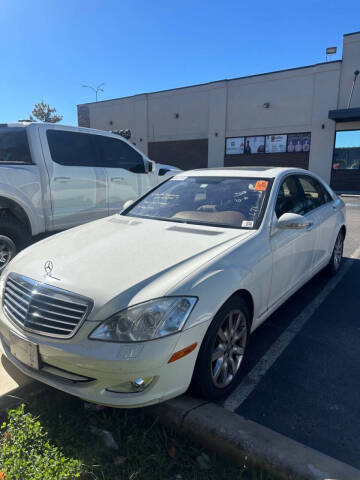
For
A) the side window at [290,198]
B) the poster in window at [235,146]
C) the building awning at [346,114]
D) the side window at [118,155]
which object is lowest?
the side window at [290,198]

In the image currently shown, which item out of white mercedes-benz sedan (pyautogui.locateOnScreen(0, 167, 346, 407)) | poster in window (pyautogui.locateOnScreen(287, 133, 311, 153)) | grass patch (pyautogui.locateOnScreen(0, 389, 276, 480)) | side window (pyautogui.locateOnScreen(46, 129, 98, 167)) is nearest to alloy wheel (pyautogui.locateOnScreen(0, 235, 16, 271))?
side window (pyautogui.locateOnScreen(46, 129, 98, 167))

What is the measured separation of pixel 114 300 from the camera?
2139 millimetres

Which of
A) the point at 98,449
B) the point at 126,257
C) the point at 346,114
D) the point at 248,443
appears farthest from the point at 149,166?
the point at 346,114

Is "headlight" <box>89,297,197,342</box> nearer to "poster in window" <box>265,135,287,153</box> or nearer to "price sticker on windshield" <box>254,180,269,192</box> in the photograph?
"price sticker on windshield" <box>254,180,269,192</box>

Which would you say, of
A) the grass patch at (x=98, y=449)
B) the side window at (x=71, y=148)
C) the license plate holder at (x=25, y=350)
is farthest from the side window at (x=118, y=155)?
the grass patch at (x=98, y=449)

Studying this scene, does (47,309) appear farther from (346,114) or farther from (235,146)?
(235,146)

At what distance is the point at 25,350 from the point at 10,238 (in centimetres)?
286

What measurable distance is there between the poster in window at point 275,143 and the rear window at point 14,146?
65.2 ft

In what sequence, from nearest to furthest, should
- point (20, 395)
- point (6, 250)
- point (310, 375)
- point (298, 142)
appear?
point (20, 395)
point (310, 375)
point (6, 250)
point (298, 142)

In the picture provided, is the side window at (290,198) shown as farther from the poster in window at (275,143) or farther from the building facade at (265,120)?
the poster in window at (275,143)

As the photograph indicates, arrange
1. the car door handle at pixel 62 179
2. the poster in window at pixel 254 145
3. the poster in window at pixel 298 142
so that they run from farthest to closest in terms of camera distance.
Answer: the poster in window at pixel 254 145, the poster in window at pixel 298 142, the car door handle at pixel 62 179

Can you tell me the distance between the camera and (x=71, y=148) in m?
5.58

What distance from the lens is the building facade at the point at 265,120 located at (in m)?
20.6

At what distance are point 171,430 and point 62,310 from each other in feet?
3.30
